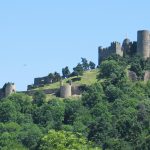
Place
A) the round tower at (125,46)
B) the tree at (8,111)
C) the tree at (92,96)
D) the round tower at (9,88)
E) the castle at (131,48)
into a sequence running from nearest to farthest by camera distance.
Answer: the tree at (92,96) → the tree at (8,111) → the round tower at (9,88) → the castle at (131,48) → the round tower at (125,46)

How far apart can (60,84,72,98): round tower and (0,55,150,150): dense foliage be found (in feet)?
6.03

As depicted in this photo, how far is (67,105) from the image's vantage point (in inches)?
4478

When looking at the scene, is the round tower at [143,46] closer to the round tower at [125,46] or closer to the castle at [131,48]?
the castle at [131,48]

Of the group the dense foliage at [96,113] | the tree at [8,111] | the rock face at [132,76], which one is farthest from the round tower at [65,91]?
the rock face at [132,76]

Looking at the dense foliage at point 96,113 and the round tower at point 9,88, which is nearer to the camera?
the dense foliage at point 96,113

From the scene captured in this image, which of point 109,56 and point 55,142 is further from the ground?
point 109,56

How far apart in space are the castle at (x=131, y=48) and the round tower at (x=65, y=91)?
10.7m

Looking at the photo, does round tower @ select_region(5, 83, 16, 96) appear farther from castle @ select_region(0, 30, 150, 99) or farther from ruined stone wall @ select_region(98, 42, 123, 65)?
ruined stone wall @ select_region(98, 42, 123, 65)


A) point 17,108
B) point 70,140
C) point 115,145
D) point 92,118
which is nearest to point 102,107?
point 92,118

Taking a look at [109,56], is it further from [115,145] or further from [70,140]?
[70,140]

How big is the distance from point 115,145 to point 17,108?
26495mm

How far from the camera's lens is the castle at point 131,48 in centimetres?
12612

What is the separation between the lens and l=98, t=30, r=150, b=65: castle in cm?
12612

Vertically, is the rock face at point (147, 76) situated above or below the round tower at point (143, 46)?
below
